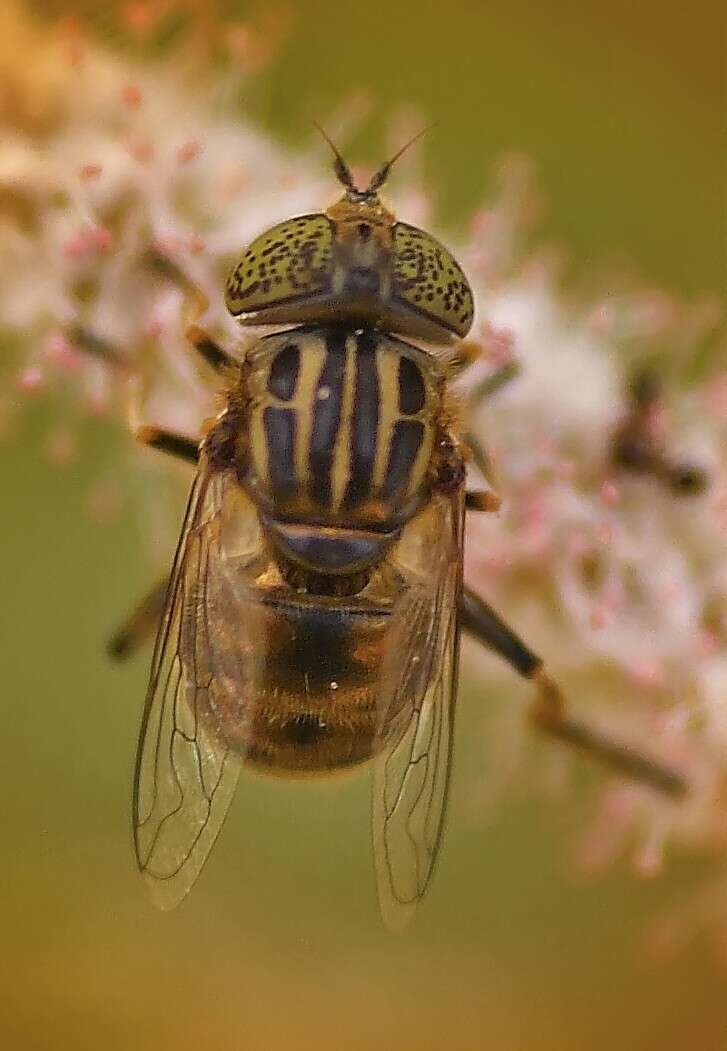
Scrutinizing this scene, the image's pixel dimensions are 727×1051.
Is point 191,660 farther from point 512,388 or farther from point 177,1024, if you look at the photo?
point 177,1024

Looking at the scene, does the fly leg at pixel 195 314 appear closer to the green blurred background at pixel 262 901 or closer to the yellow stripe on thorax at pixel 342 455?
the yellow stripe on thorax at pixel 342 455

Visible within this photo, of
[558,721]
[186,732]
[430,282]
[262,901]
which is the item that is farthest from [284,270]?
[262,901]

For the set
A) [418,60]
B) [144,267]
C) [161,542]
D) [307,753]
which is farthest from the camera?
[418,60]

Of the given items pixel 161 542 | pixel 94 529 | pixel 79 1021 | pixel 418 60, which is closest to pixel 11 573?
pixel 94 529

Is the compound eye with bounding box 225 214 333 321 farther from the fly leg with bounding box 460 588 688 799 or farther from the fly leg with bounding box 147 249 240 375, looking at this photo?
the fly leg with bounding box 460 588 688 799

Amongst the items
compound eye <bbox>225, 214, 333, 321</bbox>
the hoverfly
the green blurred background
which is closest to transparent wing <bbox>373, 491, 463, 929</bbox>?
the hoverfly

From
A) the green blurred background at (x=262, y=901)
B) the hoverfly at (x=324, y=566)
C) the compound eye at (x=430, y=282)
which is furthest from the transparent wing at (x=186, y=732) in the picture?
the green blurred background at (x=262, y=901)
